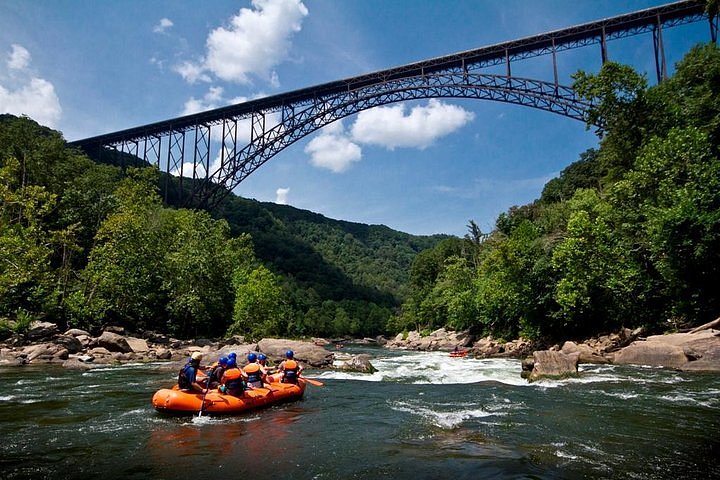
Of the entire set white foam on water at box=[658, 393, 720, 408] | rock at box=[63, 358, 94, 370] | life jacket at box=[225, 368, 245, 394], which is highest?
life jacket at box=[225, 368, 245, 394]

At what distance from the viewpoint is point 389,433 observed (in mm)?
7020

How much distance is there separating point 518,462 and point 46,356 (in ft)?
58.5

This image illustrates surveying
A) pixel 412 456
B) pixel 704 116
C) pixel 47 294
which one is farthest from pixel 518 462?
pixel 47 294

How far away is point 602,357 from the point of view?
16406 millimetres

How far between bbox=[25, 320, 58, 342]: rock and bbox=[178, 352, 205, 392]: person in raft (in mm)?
15863

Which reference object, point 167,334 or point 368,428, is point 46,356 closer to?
point 167,334

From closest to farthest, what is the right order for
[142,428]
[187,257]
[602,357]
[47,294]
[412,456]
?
[412,456] < [142,428] < [602,357] < [47,294] < [187,257]

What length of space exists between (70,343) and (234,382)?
14474mm

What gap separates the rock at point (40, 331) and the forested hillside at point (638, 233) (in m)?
22.5

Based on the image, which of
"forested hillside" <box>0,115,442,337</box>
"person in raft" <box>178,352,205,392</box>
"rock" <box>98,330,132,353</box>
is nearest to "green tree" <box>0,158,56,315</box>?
"forested hillside" <box>0,115,442,337</box>

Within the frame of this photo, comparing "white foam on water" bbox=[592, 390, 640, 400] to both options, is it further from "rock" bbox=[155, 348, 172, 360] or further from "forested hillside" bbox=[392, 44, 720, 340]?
"rock" bbox=[155, 348, 172, 360]

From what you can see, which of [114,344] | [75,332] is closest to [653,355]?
[114,344]

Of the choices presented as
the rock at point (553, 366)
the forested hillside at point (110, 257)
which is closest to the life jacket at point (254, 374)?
the rock at point (553, 366)

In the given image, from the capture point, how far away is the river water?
5223mm
